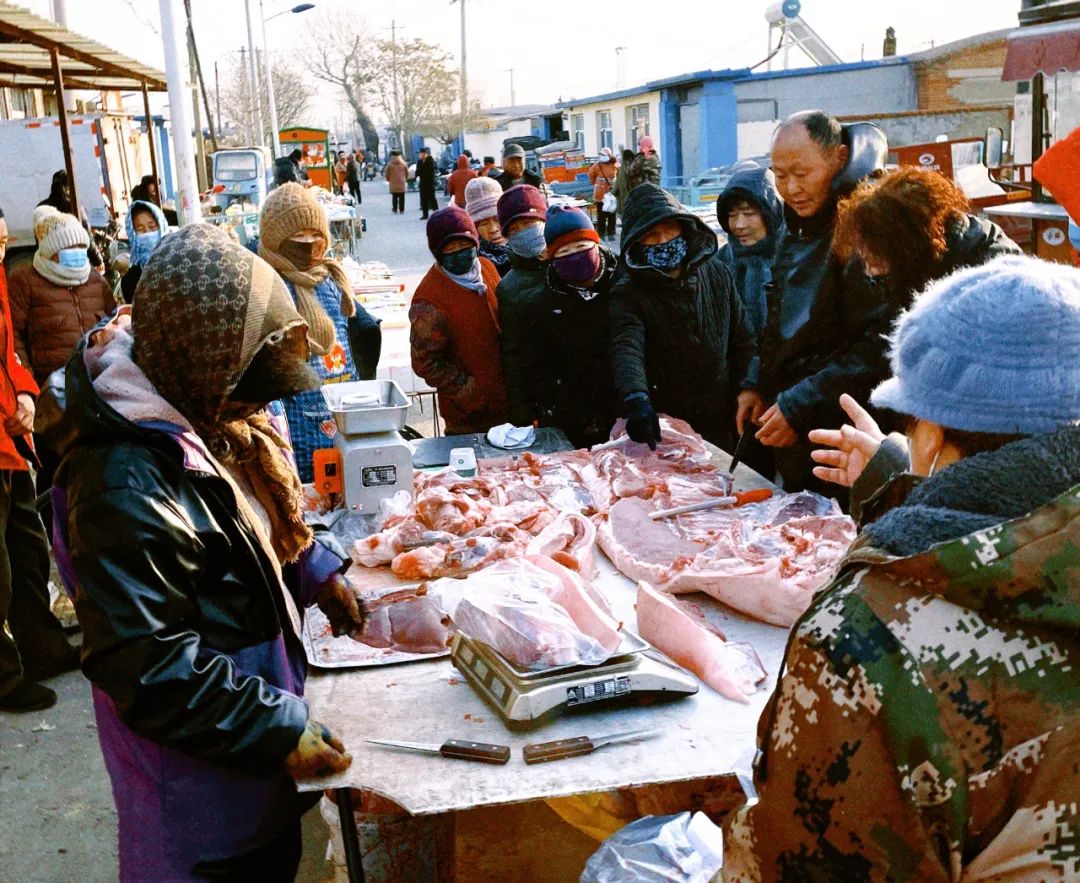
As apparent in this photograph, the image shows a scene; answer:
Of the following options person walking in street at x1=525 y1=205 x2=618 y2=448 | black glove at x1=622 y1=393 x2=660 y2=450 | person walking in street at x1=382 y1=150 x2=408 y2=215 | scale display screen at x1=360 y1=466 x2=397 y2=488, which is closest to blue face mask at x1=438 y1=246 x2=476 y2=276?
person walking in street at x1=525 y1=205 x2=618 y2=448

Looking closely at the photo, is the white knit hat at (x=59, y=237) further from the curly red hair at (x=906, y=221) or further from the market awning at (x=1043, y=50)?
the market awning at (x=1043, y=50)

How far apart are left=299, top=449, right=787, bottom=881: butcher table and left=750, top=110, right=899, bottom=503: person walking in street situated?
4.58ft

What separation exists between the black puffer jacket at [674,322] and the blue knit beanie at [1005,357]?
121 inches

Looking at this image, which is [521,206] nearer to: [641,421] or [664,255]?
[664,255]

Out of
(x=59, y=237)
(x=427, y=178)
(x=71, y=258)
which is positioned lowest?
(x=71, y=258)

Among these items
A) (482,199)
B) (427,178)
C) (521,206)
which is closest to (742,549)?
(521,206)

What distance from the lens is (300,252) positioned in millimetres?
4992

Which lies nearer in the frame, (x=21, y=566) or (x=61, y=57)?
(x=21, y=566)

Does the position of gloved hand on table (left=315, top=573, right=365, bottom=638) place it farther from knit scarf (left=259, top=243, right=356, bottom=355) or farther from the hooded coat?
the hooded coat

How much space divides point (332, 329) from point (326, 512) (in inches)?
55.1

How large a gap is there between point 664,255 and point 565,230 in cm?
50

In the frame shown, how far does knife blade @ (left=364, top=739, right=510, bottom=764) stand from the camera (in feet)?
7.32

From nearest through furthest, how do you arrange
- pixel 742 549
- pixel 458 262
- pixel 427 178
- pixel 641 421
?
pixel 742 549 → pixel 641 421 → pixel 458 262 → pixel 427 178

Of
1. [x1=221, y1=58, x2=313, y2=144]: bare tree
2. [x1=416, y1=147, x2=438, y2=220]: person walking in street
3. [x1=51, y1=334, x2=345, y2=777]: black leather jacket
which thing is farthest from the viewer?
[x1=221, y1=58, x2=313, y2=144]: bare tree
